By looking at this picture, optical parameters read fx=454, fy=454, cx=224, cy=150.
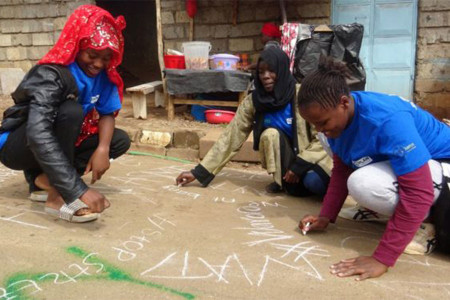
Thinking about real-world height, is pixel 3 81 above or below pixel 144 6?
below

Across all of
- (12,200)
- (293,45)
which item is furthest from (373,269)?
(293,45)

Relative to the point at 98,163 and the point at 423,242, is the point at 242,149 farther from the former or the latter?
the point at 423,242

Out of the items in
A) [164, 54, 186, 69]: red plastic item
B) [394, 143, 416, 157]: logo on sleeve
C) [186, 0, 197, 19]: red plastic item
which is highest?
[186, 0, 197, 19]: red plastic item

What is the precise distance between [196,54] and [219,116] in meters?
0.85

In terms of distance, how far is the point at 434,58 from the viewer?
5.68m

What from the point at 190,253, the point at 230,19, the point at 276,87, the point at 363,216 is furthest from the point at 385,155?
the point at 230,19

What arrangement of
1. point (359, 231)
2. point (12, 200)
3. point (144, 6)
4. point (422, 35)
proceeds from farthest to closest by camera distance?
point (144, 6) → point (422, 35) → point (12, 200) → point (359, 231)

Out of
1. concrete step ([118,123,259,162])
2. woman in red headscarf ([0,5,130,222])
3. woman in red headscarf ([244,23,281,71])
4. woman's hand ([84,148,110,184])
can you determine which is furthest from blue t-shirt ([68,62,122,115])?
woman in red headscarf ([244,23,281,71])

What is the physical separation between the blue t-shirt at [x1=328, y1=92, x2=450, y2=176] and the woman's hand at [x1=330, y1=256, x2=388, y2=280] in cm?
38

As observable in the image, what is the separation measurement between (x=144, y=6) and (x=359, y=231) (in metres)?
10.1

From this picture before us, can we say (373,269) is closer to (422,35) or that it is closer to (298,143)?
(298,143)

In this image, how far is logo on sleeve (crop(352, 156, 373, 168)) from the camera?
6.79ft

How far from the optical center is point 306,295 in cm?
172

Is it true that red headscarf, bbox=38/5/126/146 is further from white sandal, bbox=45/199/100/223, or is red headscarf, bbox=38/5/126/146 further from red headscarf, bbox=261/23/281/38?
red headscarf, bbox=261/23/281/38
